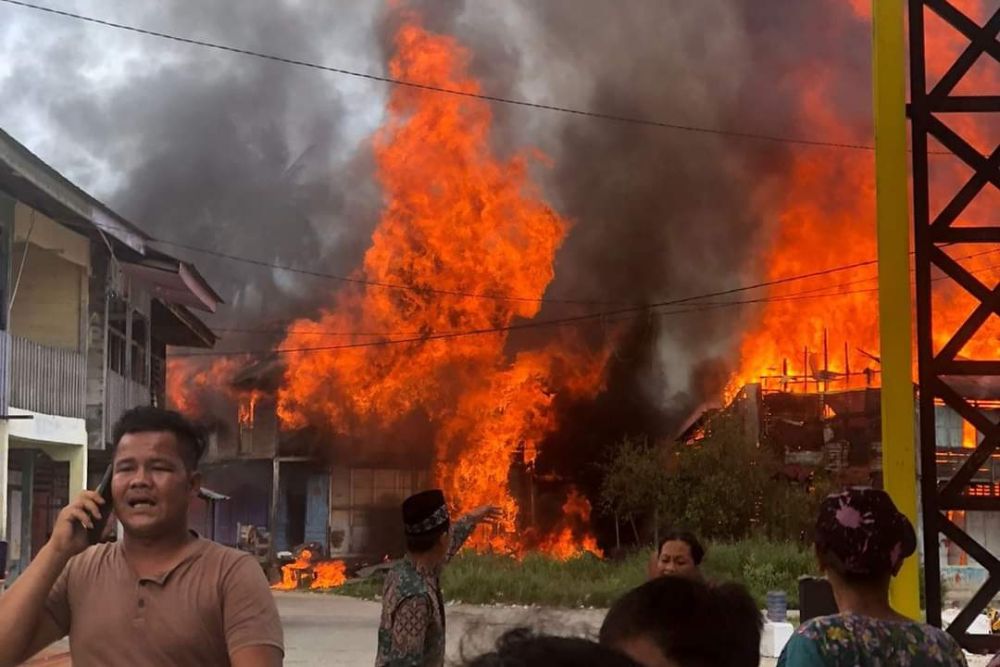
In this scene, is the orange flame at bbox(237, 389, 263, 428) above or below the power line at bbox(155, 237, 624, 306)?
below

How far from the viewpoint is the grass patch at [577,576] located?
46.7 feet

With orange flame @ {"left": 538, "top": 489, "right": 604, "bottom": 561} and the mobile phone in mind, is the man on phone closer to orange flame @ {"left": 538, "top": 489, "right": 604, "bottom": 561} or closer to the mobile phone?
the mobile phone

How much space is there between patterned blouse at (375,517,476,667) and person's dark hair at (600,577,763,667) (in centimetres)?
177

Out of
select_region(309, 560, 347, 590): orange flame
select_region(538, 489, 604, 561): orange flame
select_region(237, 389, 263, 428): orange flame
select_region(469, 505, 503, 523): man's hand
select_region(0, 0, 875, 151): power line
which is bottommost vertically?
select_region(309, 560, 347, 590): orange flame

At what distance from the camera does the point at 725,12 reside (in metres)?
14.5

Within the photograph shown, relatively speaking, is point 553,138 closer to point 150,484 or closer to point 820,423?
point 820,423

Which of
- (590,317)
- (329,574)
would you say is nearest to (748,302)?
(590,317)

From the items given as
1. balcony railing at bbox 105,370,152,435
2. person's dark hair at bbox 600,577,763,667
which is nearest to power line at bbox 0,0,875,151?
balcony railing at bbox 105,370,152,435

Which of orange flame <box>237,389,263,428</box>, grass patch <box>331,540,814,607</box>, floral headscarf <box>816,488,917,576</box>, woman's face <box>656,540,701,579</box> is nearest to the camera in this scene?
floral headscarf <box>816,488,917,576</box>

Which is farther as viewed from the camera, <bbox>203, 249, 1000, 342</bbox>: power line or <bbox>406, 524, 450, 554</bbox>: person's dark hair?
<bbox>203, 249, 1000, 342</bbox>: power line

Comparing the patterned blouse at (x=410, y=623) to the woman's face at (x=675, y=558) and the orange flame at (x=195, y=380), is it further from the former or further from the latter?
the orange flame at (x=195, y=380)

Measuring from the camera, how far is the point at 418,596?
10.4 ft

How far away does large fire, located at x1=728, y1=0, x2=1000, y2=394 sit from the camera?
519 inches

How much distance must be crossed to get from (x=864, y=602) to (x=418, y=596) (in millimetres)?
1403
